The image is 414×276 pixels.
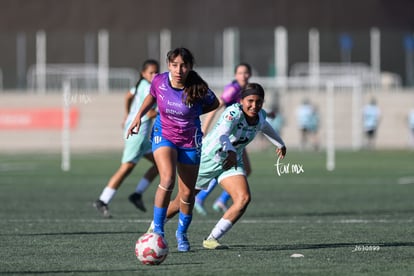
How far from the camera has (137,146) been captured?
15797 mm

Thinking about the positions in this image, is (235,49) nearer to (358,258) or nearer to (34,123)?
(34,123)

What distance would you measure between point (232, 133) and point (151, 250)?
6.91 ft

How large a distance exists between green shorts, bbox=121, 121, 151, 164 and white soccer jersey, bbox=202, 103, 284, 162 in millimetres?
4101

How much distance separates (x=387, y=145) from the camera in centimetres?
4344

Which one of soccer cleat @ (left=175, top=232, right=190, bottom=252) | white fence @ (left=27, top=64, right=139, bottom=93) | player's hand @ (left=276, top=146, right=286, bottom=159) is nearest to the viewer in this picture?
soccer cleat @ (left=175, top=232, right=190, bottom=252)

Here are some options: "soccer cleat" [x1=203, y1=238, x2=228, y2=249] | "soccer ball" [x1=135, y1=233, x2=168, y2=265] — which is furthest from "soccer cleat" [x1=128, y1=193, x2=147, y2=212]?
"soccer ball" [x1=135, y1=233, x2=168, y2=265]

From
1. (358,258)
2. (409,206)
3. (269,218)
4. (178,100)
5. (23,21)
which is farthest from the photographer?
(23,21)

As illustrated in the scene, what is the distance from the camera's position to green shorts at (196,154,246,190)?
1163 centimetres

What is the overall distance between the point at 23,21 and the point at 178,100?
36626 mm

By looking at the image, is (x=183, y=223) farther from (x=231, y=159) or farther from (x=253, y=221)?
(x=253, y=221)

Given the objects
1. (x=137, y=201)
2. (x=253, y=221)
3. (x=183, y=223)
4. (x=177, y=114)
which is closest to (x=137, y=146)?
(x=137, y=201)

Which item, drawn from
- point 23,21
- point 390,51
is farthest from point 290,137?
point 23,21

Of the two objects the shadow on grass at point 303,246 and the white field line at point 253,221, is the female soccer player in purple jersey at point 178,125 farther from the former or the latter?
the white field line at point 253,221

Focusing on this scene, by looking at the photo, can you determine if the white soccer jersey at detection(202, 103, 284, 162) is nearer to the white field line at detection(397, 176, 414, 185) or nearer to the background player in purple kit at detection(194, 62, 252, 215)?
the background player in purple kit at detection(194, 62, 252, 215)
